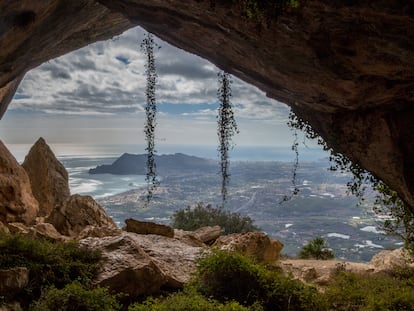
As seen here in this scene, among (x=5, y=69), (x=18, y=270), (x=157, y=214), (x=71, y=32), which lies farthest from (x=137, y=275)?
(x=157, y=214)

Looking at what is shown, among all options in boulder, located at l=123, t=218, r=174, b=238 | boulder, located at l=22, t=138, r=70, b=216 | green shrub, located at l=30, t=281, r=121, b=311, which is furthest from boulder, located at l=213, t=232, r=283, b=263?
boulder, located at l=22, t=138, r=70, b=216

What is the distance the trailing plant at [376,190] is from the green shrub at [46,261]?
23.9 ft

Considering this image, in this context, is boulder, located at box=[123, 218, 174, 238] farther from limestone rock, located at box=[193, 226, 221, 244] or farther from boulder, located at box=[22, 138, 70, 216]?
boulder, located at box=[22, 138, 70, 216]

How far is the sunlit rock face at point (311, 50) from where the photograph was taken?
632 centimetres

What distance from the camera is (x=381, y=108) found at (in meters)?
8.77

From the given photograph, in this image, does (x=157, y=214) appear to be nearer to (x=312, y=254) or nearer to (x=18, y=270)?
(x=312, y=254)

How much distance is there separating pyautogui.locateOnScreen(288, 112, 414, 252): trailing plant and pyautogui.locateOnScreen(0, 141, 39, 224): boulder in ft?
37.7

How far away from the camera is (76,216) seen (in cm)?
1500

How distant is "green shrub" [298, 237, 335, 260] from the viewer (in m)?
22.9

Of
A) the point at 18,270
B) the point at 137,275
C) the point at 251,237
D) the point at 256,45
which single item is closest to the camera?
the point at 256,45

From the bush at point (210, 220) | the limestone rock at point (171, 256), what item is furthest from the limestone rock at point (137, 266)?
the bush at point (210, 220)

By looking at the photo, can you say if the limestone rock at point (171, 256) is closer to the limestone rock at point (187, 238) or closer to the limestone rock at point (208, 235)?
the limestone rock at point (187, 238)

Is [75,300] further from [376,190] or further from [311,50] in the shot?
[376,190]

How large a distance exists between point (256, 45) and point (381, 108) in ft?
12.2
